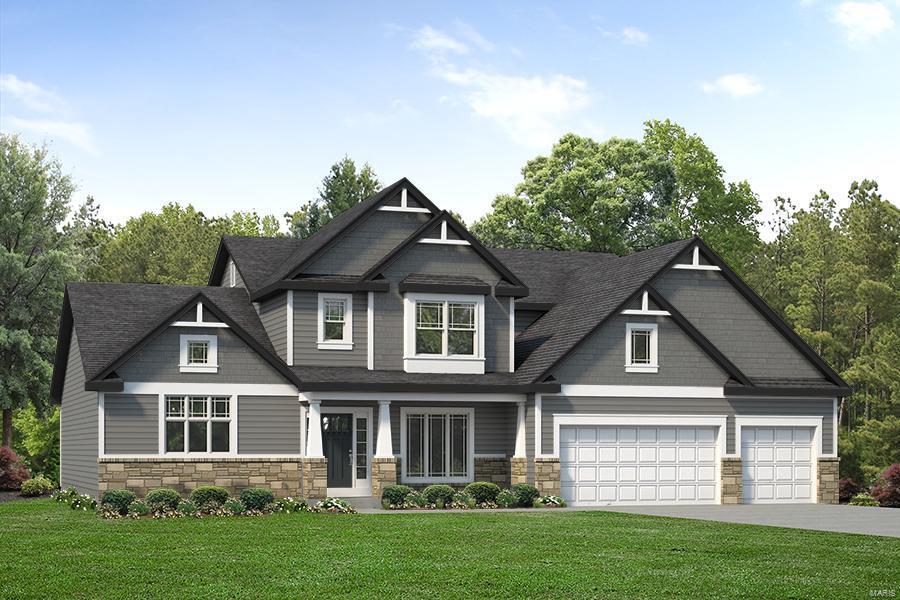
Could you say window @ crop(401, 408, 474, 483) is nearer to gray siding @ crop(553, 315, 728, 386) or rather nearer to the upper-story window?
the upper-story window

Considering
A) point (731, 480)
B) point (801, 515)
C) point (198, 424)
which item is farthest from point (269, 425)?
Answer: point (801, 515)

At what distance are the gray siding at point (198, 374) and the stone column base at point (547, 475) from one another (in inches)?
280

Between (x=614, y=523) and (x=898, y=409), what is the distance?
1284 inches

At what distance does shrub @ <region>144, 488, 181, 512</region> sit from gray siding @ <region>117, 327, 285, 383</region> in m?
3.74

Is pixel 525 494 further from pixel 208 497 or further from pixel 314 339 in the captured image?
pixel 208 497

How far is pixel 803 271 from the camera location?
59000mm

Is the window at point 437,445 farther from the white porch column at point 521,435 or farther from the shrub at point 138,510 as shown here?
the shrub at point 138,510

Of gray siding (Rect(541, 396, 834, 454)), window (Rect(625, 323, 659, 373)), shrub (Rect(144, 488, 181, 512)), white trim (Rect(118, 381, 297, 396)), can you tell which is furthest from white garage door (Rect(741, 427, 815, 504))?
shrub (Rect(144, 488, 181, 512))

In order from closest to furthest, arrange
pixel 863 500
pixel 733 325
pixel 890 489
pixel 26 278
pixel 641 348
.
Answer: pixel 641 348 < pixel 890 489 < pixel 863 500 < pixel 733 325 < pixel 26 278

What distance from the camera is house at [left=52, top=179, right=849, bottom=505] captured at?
33.0 m

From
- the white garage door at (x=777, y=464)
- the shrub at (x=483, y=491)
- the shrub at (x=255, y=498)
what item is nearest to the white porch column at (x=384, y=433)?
the shrub at (x=483, y=491)

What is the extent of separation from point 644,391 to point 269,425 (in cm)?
1011

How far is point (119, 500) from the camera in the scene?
29.4 m

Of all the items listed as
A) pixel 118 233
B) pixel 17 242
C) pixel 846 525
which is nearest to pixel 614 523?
pixel 846 525
